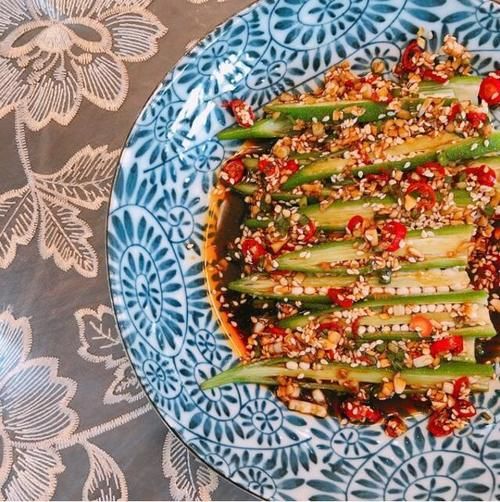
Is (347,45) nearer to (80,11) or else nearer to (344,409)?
(80,11)

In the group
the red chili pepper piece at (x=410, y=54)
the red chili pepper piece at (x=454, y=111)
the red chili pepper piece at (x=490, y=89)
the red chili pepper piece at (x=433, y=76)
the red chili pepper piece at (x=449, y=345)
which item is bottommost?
the red chili pepper piece at (x=449, y=345)

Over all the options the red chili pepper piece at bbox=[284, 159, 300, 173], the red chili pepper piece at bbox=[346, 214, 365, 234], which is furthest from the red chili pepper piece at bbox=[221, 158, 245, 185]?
the red chili pepper piece at bbox=[346, 214, 365, 234]

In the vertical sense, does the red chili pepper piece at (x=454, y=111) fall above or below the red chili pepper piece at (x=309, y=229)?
above

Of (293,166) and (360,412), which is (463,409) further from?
(293,166)

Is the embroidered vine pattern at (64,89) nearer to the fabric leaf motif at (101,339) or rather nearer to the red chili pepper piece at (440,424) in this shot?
the fabric leaf motif at (101,339)

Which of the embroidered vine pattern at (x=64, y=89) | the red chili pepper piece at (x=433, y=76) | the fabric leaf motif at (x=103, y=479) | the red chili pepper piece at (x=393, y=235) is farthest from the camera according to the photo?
the embroidered vine pattern at (x=64, y=89)

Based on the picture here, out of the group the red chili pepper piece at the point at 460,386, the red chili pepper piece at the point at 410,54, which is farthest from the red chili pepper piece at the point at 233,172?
the red chili pepper piece at the point at 460,386

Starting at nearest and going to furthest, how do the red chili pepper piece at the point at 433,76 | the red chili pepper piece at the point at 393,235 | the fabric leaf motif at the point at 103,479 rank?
the red chili pepper piece at the point at 393,235
the red chili pepper piece at the point at 433,76
the fabric leaf motif at the point at 103,479
